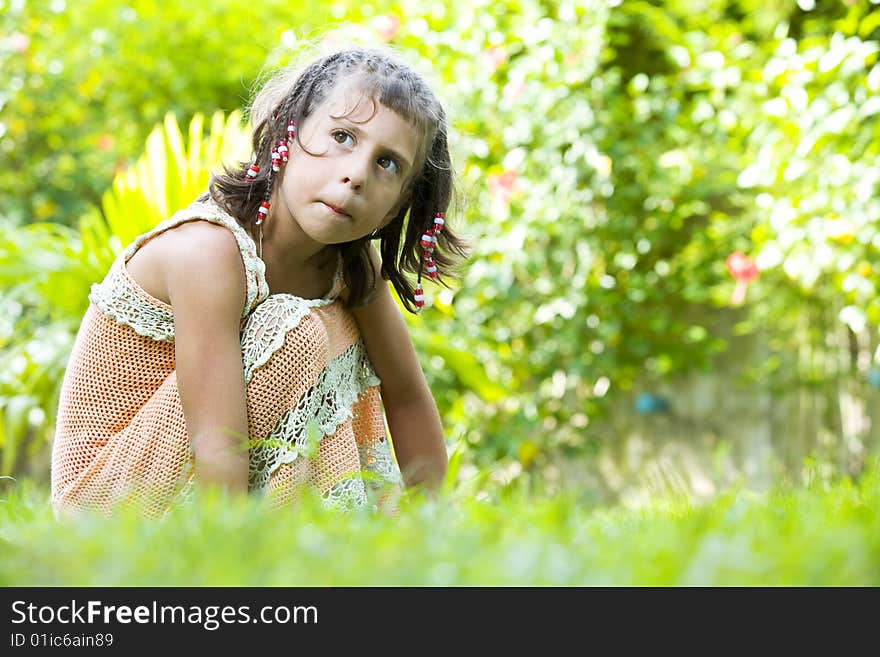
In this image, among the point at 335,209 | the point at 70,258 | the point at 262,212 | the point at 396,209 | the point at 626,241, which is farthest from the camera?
the point at 626,241

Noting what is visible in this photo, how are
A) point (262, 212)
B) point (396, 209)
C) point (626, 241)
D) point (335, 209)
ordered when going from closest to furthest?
point (335, 209), point (262, 212), point (396, 209), point (626, 241)

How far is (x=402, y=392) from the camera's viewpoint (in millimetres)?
2219

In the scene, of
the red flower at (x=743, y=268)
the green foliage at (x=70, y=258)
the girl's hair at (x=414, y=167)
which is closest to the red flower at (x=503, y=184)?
the red flower at (x=743, y=268)

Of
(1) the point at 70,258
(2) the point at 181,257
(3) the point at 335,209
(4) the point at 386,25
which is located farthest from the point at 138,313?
(4) the point at 386,25

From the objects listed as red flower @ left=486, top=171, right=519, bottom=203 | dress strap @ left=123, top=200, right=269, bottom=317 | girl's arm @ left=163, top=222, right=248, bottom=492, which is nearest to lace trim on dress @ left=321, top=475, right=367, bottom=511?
girl's arm @ left=163, top=222, right=248, bottom=492

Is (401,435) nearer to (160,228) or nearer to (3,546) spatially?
(160,228)

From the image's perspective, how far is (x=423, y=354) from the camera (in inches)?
145

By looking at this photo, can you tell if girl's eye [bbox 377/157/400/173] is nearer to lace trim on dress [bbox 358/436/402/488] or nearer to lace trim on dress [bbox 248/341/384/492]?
lace trim on dress [bbox 248/341/384/492]

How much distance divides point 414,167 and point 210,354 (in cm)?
57

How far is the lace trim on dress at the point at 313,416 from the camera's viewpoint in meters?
1.77

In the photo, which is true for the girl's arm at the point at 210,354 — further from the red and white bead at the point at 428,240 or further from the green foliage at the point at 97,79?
the green foliage at the point at 97,79

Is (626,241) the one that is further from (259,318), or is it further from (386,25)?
(259,318)

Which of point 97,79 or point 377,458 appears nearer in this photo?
point 377,458
